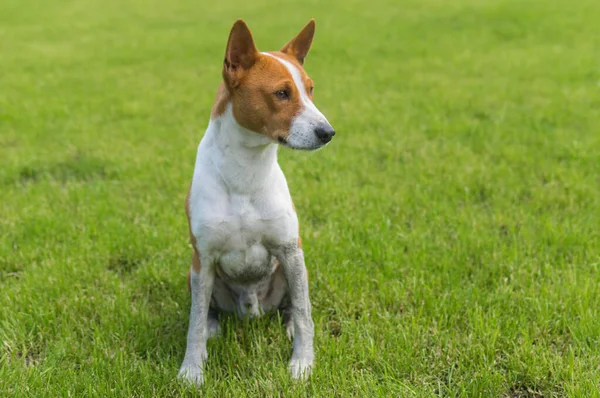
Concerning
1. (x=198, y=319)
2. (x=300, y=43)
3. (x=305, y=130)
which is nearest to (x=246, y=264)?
(x=198, y=319)

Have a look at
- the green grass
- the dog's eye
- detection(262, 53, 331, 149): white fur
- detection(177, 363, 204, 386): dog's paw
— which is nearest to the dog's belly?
the green grass

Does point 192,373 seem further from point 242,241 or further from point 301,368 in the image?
point 242,241

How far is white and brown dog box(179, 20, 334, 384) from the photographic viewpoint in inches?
110

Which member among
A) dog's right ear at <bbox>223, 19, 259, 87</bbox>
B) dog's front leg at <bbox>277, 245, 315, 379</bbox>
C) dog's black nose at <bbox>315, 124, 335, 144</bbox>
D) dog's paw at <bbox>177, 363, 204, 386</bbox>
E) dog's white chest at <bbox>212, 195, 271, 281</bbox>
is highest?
dog's right ear at <bbox>223, 19, 259, 87</bbox>

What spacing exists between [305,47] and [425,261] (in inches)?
70.9

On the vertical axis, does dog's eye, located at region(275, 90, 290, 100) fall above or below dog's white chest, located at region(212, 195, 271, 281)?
above

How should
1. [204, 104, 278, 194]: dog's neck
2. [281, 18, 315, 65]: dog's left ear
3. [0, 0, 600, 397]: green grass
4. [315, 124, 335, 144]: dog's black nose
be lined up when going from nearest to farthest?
[315, 124, 335, 144]: dog's black nose < [204, 104, 278, 194]: dog's neck < [0, 0, 600, 397]: green grass < [281, 18, 315, 65]: dog's left ear

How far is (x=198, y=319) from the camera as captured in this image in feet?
10.4

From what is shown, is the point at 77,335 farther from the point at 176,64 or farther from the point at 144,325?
the point at 176,64

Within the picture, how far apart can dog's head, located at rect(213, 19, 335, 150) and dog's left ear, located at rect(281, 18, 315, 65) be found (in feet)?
0.90

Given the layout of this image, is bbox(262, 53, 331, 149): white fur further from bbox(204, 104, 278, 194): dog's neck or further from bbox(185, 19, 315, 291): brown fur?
bbox(204, 104, 278, 194): dog's neck

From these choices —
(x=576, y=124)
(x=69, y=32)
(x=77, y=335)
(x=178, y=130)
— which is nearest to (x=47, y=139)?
(x=178, y=130)

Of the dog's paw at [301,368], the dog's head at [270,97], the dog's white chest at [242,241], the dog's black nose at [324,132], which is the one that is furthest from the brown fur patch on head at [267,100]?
the dog's paw at [301,368]

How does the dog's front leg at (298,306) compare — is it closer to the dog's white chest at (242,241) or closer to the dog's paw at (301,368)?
the dog's paw at (301,368)
